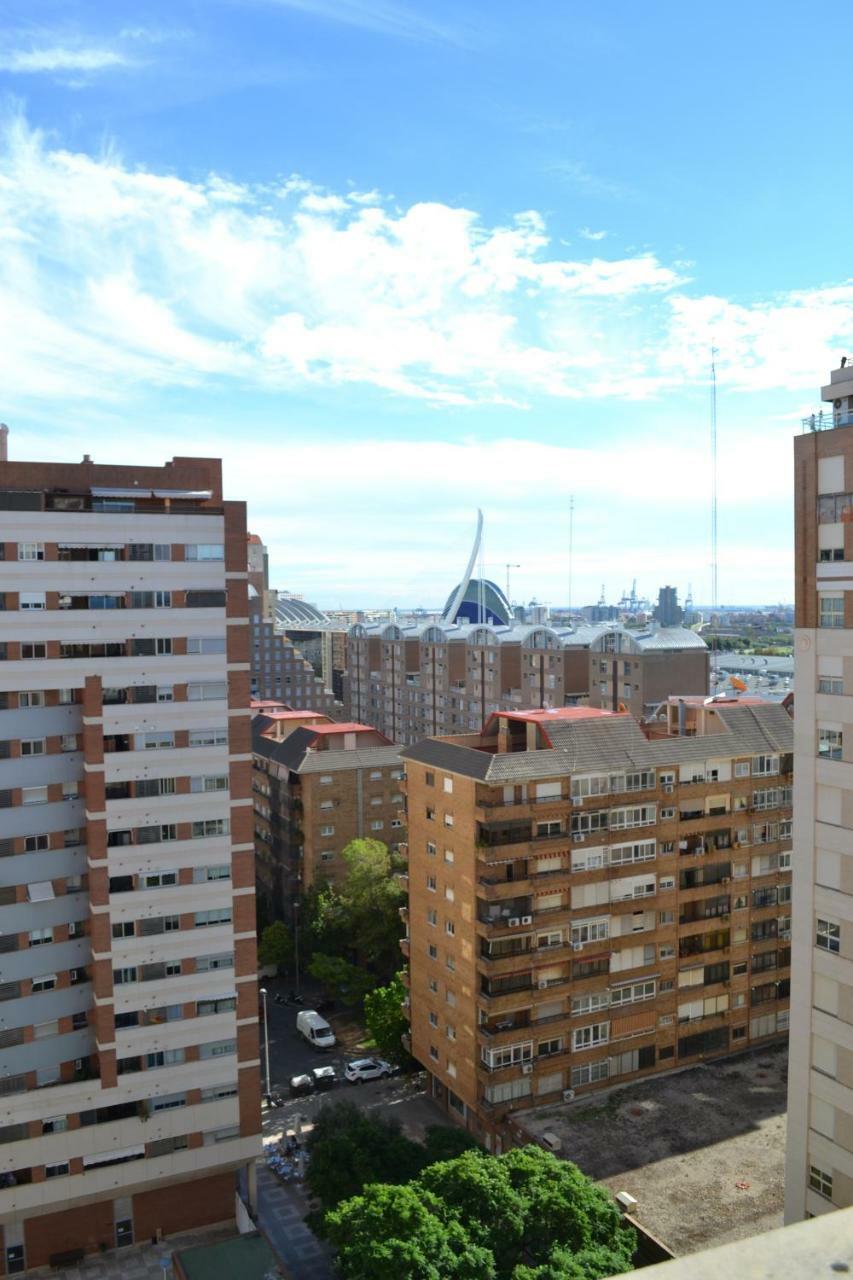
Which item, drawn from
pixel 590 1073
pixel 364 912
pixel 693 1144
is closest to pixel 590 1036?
pixel 590 1073

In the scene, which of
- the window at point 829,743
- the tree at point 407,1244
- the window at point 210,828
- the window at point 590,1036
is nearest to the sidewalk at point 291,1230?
the tree at point 407,1244

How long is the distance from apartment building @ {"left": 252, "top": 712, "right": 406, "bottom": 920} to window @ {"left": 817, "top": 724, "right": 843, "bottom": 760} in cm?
4244

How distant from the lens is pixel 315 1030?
59.7 metres

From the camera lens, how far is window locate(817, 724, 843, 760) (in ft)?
91.0

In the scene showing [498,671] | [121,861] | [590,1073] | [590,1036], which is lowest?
[590,1073]

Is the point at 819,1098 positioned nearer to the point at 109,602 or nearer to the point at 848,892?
the point at 848,892

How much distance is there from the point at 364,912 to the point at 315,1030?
7.81 m

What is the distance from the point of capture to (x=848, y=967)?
27.3m

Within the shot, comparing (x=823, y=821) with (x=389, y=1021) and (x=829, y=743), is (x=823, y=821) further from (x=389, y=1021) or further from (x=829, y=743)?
(x=389, y=1021)

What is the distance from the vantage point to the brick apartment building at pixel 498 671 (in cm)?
9556

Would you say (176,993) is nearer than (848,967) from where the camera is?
No

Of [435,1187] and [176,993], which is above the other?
[176,993]

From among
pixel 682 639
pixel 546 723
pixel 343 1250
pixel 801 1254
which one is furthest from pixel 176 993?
pixel 682 639

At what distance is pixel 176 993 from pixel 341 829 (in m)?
31.8
